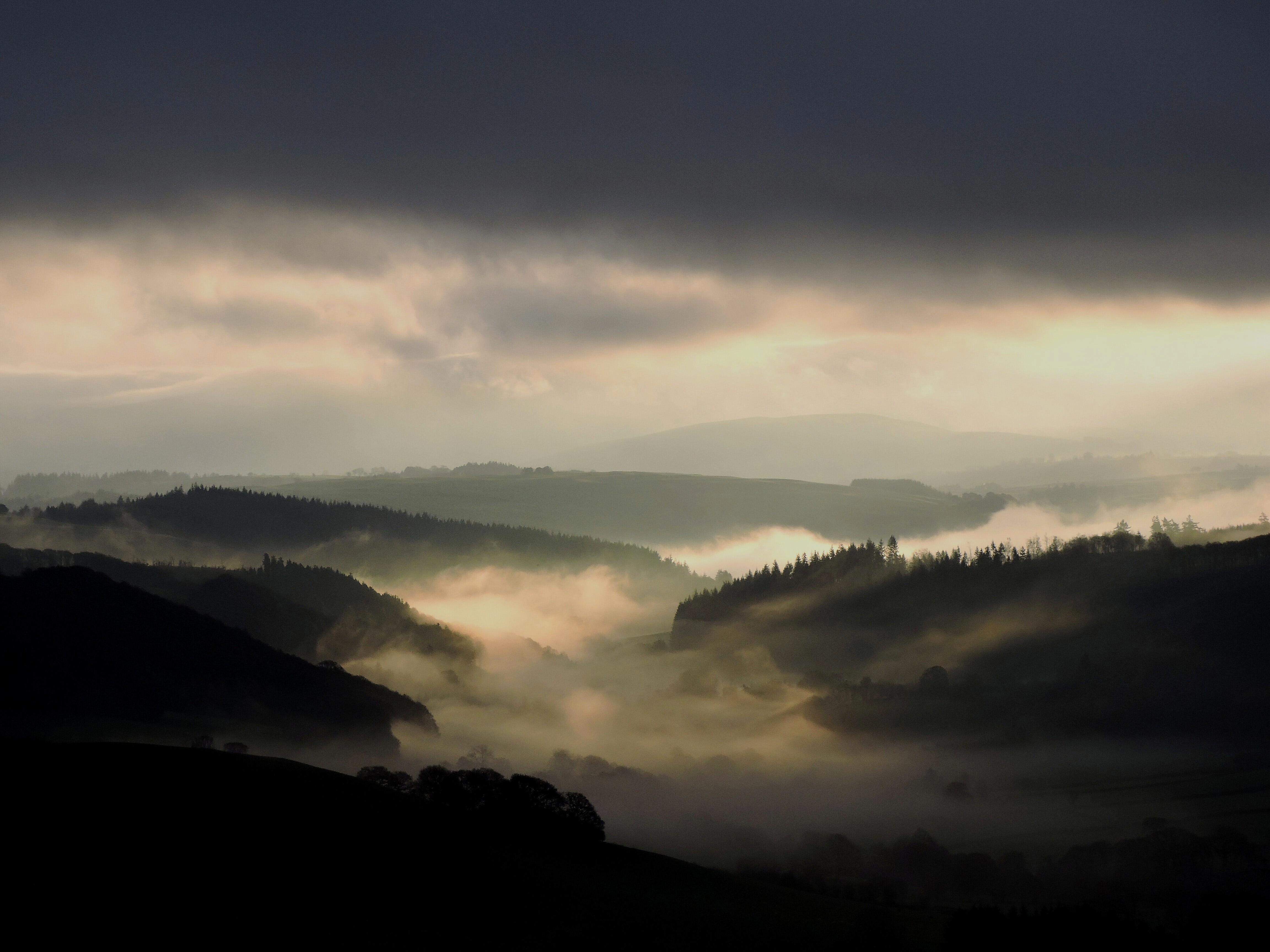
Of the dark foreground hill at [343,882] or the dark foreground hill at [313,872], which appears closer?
the dark foreground hill at [343,882]

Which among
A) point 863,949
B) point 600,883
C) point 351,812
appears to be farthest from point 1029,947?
point 351,812

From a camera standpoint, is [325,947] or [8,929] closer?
[8,929]

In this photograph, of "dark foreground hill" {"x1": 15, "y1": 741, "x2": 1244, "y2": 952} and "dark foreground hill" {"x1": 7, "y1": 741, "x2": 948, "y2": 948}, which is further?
"dark foreground hill" {"x1": 7, "y1": 741, "x2": 948, "y2": 948}

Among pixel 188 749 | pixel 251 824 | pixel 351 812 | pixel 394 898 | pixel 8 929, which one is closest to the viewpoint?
pixel 8 929

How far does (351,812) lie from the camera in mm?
173625

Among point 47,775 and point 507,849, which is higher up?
point 47,775

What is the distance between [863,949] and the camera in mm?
164250

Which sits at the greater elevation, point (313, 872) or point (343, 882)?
point (313, 872)

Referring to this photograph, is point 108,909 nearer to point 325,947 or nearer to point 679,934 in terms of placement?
point 325,947

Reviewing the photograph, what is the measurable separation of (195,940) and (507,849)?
69138mm

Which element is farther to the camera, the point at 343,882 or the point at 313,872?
the point at 313,872

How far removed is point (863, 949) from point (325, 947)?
81.8m

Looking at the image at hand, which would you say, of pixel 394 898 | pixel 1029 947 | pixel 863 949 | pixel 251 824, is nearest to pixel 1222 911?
pixel 1029 947

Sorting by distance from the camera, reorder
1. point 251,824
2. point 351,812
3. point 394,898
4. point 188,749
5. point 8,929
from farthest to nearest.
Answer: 1. point 188,749
2. point 351,812
3. point 251,824
4. point 394,898
5. point 8,929
